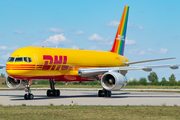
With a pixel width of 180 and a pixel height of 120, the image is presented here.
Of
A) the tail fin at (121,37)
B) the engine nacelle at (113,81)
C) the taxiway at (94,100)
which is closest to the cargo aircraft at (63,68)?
the engine nacelle at (113,81)

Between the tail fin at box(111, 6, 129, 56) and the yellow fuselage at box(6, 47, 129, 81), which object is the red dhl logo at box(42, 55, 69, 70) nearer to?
the yellow fuselage at box(6, 47, 129, 81)

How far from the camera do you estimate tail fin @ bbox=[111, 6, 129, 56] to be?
128ft

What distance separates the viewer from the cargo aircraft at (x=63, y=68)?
1055 inches

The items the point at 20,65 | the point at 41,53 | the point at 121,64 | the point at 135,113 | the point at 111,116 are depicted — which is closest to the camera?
the point at 111,116

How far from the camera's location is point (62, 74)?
3031 centimetres

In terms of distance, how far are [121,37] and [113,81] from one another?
11.1 meters

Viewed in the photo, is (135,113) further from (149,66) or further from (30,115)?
(149,66)

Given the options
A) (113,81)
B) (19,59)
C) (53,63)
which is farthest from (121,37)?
(19,59)

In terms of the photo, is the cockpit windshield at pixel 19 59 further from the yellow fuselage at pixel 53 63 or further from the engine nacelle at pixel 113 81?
the engine nacelle at pixel 113 81

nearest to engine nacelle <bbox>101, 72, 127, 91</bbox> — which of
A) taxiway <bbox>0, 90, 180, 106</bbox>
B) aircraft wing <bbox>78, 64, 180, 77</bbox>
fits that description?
aircraft wing <bbox>78, 64, 180, 77</bbox>

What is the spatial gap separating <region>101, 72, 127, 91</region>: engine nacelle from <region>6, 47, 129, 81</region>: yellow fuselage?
3.27 m

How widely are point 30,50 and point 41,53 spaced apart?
105cm

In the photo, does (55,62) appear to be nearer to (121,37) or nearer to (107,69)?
(107,69)

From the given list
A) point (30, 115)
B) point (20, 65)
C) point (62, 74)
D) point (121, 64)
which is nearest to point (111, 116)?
point (30, 115)
